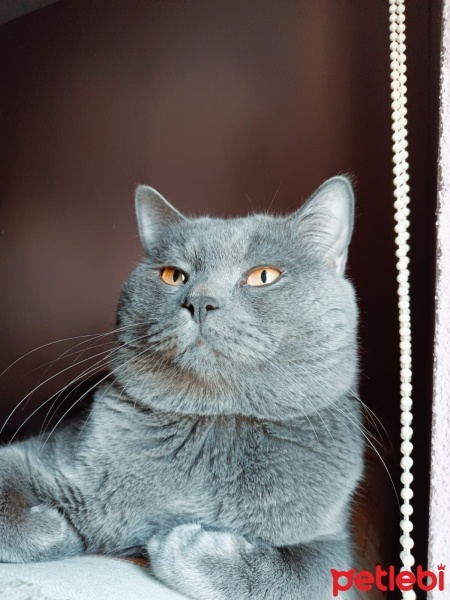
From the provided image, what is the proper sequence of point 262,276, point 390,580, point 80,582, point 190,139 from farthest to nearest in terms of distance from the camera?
point 190,139, point 262,276, point 390,580, point 80,582

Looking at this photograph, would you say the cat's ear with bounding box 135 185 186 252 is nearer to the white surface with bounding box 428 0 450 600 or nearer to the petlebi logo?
the white surface with bounding box 428 0 450 600

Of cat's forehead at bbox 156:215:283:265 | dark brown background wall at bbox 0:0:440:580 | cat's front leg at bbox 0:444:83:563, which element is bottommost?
cat's front leg at bbox 0:444:83:563

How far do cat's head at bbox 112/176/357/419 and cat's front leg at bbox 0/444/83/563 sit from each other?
0.22m

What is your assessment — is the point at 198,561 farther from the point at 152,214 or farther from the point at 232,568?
the point at 152,214

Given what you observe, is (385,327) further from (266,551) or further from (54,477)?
(54,477)

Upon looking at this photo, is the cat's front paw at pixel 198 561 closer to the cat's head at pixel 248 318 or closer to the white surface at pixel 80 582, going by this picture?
the white surface at pixel 80 582

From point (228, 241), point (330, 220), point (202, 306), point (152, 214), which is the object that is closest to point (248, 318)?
point (202, 306)

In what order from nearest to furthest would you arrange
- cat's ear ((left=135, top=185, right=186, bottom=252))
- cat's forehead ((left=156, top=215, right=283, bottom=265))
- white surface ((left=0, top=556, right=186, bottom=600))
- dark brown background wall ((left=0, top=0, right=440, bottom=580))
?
white surface ((left=0, top=556, right=186, bottom=600)) < cat's forehead ((left=156, top=215, right=283, bottom=265)) < cat's ear ((left=135, top=185, right=186, bottom=252)) < dark brown background wall ((left=0, top=0, right=440, bottom=580))

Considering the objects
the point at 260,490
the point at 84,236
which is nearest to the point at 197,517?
the point at 260,490

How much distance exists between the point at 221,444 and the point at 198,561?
0.58ft

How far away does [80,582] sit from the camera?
0.68 m

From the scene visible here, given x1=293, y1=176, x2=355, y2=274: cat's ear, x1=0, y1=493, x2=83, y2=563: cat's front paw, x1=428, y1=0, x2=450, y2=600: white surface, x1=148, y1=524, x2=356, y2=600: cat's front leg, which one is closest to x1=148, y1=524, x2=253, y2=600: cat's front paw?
x1=148, y1=524, x2=356, y2=600: cat's front leg

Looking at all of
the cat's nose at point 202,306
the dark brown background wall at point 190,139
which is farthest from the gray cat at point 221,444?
the dark brown background wall at point 190,139

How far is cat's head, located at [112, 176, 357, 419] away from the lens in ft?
2.82
